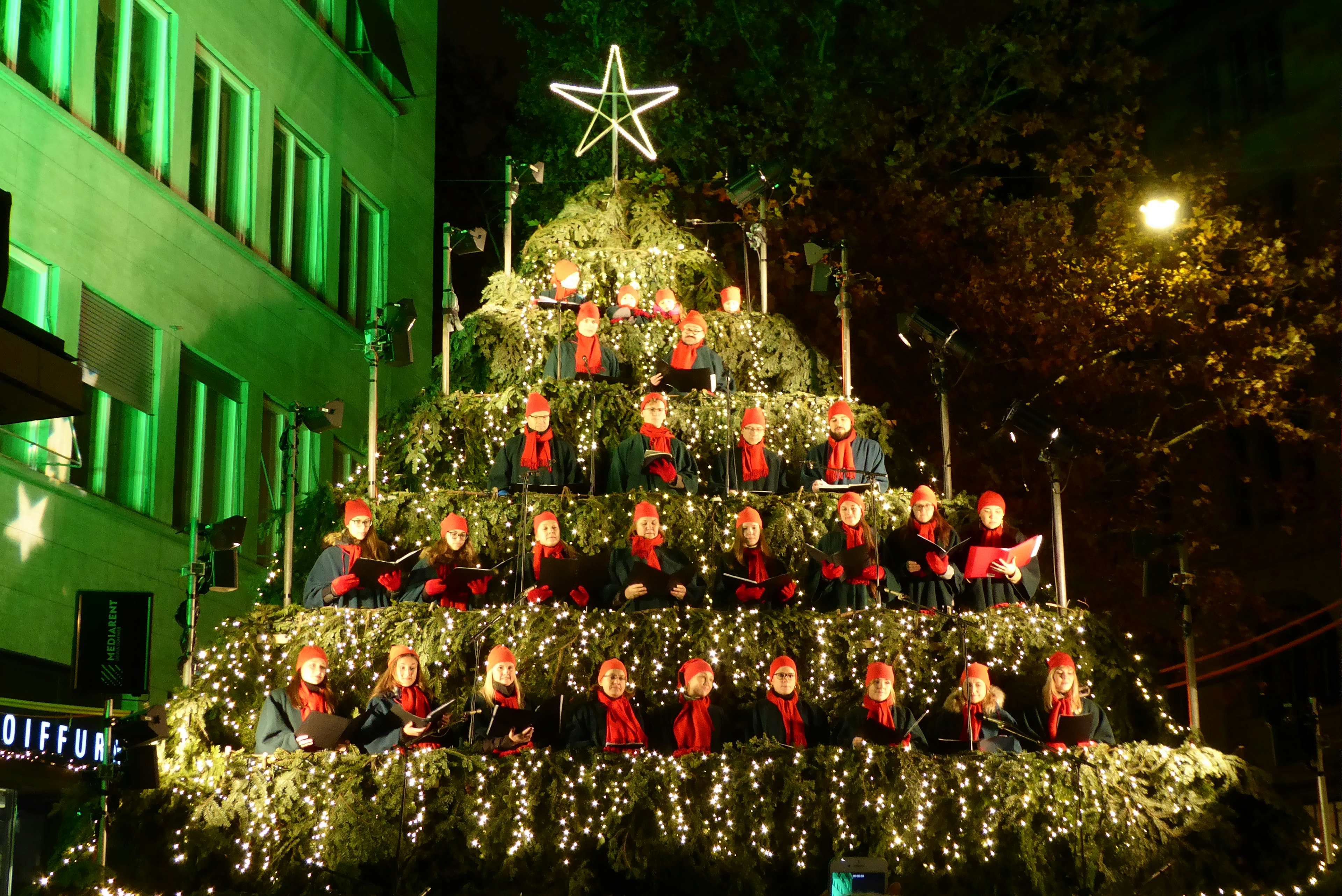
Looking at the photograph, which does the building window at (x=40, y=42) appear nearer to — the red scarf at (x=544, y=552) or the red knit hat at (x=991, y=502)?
the red scarf at (x=544, y=552)

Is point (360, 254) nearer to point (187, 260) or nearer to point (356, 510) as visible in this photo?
point (187, 260)

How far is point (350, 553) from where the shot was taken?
41.0 feet

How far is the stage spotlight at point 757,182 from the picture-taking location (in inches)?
573

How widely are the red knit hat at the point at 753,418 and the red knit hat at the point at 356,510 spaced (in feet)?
9.63

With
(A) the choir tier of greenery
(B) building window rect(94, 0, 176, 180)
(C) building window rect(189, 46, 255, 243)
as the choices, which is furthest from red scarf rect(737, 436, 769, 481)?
(C) building window rect(189, 46, 255, 243)

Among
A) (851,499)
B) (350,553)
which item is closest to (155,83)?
(350,553)

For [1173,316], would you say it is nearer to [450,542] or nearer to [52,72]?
[450,542]

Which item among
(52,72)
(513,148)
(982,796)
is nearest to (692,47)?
(513,148)

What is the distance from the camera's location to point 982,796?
10203mm

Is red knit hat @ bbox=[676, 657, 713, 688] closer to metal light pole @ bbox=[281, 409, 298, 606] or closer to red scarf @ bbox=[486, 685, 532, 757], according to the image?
red scarf @ bbox=[486, 685, 532, 757]

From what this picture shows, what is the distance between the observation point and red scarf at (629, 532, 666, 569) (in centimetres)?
1201

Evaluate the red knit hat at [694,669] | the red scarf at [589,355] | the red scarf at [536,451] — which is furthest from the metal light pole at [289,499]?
the red knit hat at [694,669]

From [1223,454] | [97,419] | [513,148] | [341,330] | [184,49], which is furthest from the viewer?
[513,148]

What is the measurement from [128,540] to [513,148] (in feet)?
34.3
